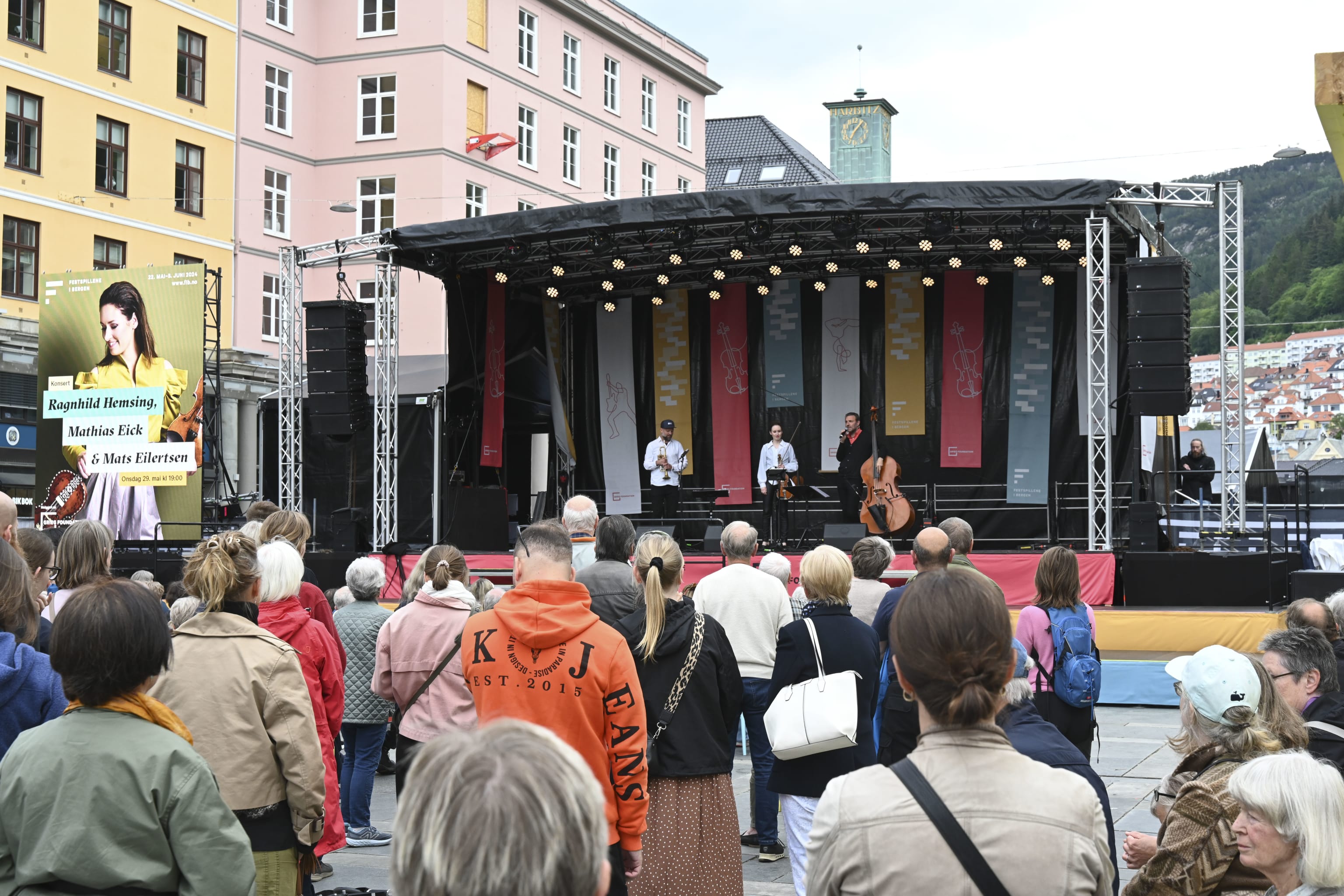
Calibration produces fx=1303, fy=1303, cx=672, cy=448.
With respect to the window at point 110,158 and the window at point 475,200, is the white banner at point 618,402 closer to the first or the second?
the window at point 110,158

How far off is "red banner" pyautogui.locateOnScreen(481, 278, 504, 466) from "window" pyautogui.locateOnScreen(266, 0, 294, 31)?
59.6ft

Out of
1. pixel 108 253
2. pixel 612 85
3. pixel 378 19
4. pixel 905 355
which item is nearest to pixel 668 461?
pixel 905 355

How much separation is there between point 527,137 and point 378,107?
172 inches

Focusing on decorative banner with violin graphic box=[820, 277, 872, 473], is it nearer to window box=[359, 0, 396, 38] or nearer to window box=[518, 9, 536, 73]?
window box=[359, 0, 396, 38]

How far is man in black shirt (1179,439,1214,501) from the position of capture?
57.4 ft

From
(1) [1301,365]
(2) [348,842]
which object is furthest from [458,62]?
(1) [1301,365]

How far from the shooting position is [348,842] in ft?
22.5

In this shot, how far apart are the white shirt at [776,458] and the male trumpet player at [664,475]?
1299 millimetres

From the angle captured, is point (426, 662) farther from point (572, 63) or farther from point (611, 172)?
point (611, 172)

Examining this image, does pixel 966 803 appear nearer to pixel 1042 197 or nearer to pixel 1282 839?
pixel 1282 839

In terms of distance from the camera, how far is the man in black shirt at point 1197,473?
17.5 meters

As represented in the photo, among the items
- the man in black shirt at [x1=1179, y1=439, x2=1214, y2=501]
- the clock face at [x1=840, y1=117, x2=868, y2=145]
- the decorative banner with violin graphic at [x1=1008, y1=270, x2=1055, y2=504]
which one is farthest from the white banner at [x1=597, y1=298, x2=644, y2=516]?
the clock face at [x1=840, y1=117, x2=868, y2=145]

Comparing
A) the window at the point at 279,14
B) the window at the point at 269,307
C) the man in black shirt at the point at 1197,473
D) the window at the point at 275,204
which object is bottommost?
the man in black shirt at the point at 1197,473

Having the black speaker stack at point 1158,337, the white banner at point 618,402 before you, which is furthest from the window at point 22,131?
the black speaker stack at point 1158,337
